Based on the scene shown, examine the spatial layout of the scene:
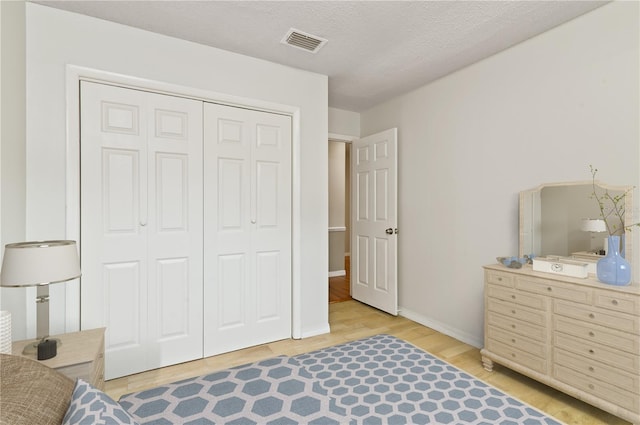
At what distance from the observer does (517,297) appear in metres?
2.16

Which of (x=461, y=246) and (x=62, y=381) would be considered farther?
(x=461, y=246)

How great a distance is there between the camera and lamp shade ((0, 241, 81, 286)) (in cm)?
139

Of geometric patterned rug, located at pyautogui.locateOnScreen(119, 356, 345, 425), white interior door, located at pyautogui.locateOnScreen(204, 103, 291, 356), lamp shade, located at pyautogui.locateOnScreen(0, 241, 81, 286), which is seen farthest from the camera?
white interior door, located at pyautogui.locateOnScreen(204, 103, 291, 356)

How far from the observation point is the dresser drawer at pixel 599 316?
1.64m

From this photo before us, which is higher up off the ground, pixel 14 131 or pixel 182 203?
pixel 14 131

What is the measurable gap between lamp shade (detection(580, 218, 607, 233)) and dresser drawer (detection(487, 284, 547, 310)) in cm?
56

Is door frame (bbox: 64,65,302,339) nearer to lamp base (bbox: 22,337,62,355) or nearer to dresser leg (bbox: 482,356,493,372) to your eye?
lamp base (bbox: 22,337,62,355)

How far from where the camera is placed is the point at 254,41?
2.42 meters

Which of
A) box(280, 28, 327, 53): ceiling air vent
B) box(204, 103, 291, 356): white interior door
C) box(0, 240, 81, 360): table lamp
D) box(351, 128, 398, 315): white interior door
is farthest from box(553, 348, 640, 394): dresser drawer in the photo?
box(0, 240, 81, 360): table lamp

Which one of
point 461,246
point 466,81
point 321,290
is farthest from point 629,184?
point 321,290

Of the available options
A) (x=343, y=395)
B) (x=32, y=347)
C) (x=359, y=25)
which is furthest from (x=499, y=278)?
(x=32, y=347)

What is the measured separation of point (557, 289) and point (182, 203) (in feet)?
8.74

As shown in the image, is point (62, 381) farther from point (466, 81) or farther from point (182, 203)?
point (466, 81)

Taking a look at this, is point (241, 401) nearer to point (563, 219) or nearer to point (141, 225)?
point (141, 225)
